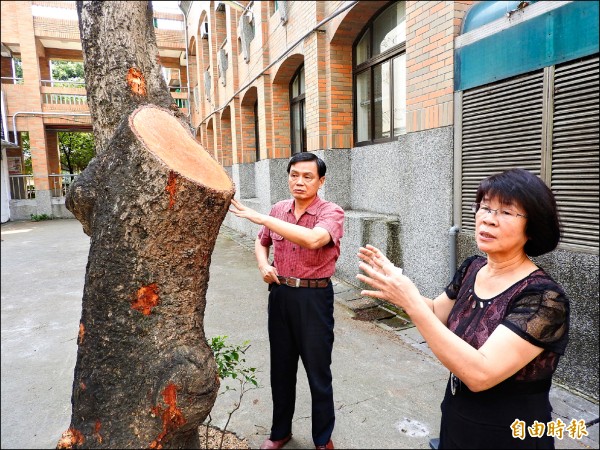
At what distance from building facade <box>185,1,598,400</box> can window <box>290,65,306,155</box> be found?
0.10 m

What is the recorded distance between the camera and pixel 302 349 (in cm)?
246

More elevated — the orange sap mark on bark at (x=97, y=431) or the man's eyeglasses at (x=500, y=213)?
the man's eyeglasses at (x=500, y=213)

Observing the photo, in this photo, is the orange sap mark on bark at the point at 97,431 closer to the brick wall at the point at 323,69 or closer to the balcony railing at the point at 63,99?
the brick wall at the point at 323,69

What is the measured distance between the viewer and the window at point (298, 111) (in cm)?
927

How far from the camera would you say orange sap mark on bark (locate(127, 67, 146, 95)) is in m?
2.27

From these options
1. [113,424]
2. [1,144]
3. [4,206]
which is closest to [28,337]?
[113,424]

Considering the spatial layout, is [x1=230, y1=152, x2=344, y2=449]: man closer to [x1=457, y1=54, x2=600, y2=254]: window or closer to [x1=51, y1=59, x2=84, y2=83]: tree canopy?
[x1=457, y1=54, x2=600, y2=254]: window

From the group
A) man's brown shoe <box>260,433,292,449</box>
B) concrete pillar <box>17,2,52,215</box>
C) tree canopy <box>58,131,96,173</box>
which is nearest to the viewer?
man's brown shoe <box>260,433,292,449</box>

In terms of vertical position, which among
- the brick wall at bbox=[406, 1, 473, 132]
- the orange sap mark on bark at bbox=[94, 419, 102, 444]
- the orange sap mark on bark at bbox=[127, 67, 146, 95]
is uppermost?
the brick wall at bbox=[406, 1, 473, 132]

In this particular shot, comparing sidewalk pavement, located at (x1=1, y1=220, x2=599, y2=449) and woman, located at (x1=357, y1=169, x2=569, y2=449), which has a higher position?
woman, located at (x1=357, y1=169, x2=569, y2=449)

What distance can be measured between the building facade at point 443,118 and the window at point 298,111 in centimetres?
10

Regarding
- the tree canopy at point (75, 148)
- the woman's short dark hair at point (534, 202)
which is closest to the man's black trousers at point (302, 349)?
the woman's short dark hair at point (534, 202)

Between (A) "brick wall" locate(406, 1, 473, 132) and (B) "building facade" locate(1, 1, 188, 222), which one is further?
(B) "building facade" locate(1, 1, 188, 222)

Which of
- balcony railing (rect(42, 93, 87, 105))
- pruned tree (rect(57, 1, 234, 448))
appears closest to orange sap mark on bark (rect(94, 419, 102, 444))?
pruned tree (rect(57, 1, 234, 448))
